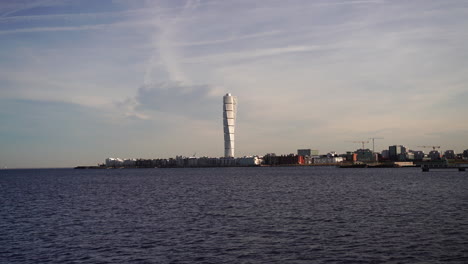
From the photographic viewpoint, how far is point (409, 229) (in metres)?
29.3

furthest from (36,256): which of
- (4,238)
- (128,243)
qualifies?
(4,238)

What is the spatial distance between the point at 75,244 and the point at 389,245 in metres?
17.9

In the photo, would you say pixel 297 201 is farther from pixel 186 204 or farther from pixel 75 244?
pixel 75 244

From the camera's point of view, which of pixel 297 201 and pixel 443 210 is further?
pixel 297 201

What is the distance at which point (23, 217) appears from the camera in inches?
1593

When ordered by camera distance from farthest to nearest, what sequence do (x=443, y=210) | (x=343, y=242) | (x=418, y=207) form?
(x=418, y=207), (x=443, y=210), (x=343, y=242)

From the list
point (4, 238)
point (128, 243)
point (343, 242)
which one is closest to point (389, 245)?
point (343, 242)

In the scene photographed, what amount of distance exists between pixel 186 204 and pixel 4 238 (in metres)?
20.8

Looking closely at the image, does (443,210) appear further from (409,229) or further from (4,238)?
(4,238)

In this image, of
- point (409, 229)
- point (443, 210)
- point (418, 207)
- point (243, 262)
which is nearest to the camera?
point (243, 262)

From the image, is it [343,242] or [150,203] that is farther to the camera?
[150,203]

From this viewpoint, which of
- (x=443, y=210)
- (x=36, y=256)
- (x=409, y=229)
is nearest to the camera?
(x=36, y=256)

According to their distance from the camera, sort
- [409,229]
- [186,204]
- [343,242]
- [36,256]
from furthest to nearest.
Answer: [186,204] → [409,229] → [343,242] → [36,256]

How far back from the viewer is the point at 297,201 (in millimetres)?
48406
